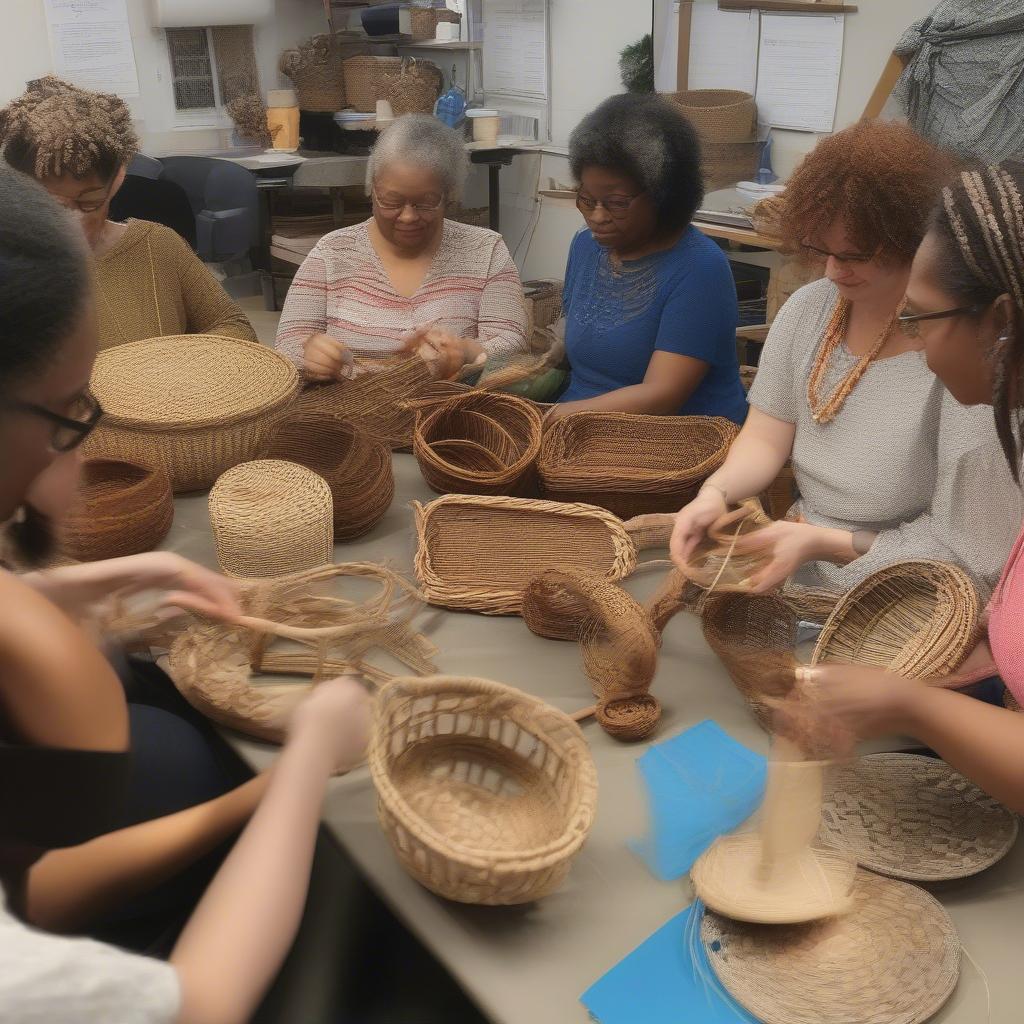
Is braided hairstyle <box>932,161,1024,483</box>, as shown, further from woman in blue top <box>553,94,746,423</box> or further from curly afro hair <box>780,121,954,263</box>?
woman in blue top <box>553,94,746,423</box>

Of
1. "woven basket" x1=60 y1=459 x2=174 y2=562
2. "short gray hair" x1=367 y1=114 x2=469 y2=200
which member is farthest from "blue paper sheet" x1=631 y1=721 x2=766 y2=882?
"short gray hair" x1=367 y1=114 x2=469 y2=200

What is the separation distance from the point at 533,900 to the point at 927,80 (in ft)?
11.2

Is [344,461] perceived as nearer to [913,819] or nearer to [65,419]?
[65,419]

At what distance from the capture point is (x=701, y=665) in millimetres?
1584

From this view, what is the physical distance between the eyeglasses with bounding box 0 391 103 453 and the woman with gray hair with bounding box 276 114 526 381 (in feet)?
5.75

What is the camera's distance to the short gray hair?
2610mm

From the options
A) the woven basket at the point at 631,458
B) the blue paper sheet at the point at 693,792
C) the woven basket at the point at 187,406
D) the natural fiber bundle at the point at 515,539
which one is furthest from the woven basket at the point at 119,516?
the blue paper sheet at the point at 693,792

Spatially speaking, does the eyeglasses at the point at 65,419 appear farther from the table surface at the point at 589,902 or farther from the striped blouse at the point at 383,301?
the striped blouse at the point at 383,301

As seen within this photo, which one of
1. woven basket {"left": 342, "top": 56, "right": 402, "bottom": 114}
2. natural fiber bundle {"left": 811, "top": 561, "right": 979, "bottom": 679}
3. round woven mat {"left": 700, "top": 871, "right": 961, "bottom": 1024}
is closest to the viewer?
round woven mat {"left": 700, "top": 871, "right": 961, "bottom": 1024}

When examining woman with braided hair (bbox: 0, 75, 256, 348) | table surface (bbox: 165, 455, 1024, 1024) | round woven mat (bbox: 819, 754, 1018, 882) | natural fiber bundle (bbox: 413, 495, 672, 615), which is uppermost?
woman with braided hair (bbox: 0, 75, 256, 348)

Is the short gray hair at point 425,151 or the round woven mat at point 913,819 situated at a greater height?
the short gray hair at point 425,151

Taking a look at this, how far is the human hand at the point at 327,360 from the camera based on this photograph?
7.92 ft

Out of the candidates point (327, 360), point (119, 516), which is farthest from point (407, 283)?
point (119, 516)

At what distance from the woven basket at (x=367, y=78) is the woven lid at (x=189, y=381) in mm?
3793
